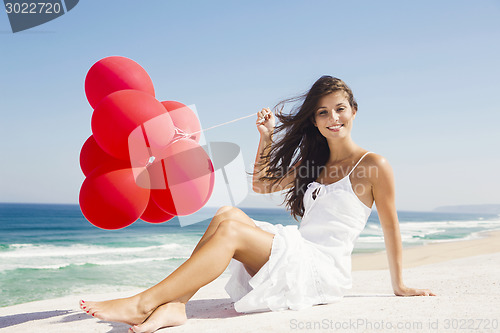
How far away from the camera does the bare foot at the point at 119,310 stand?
7.93ft

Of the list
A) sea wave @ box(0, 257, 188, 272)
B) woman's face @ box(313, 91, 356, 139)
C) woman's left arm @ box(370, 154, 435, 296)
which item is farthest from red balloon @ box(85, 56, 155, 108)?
sea wave @ box(0, 257, 188, 272)

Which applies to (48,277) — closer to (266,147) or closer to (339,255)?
(266,147)

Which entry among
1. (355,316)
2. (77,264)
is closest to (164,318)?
(355,316)

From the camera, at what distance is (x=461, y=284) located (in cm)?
396

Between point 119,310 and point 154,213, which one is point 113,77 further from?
point 119,310

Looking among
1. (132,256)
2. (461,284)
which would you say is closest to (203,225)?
(132,256)

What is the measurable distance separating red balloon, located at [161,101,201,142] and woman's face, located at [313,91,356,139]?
3.29ft

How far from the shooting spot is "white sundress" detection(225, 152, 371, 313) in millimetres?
2756

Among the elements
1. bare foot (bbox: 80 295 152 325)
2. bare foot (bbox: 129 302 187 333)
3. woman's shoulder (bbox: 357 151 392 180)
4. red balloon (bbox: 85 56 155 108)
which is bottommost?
bare foot (bbox: 129 302 187 333)

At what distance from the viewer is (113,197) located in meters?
2.87

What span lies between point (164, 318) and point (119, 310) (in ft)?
0.85

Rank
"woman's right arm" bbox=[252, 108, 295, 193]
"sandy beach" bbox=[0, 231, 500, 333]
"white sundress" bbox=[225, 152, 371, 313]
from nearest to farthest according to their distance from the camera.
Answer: "sandy beach" bbox=[0, 231, 500, 333], "white sundress" bbox=[225, 152, 371, 313], "woman's right arm" bbox=[252, 108, 295, 193]

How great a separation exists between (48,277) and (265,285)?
7.76 metres

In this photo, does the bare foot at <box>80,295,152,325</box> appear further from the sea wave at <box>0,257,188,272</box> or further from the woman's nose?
the sea wave at <box>0,257,188,272</box>
